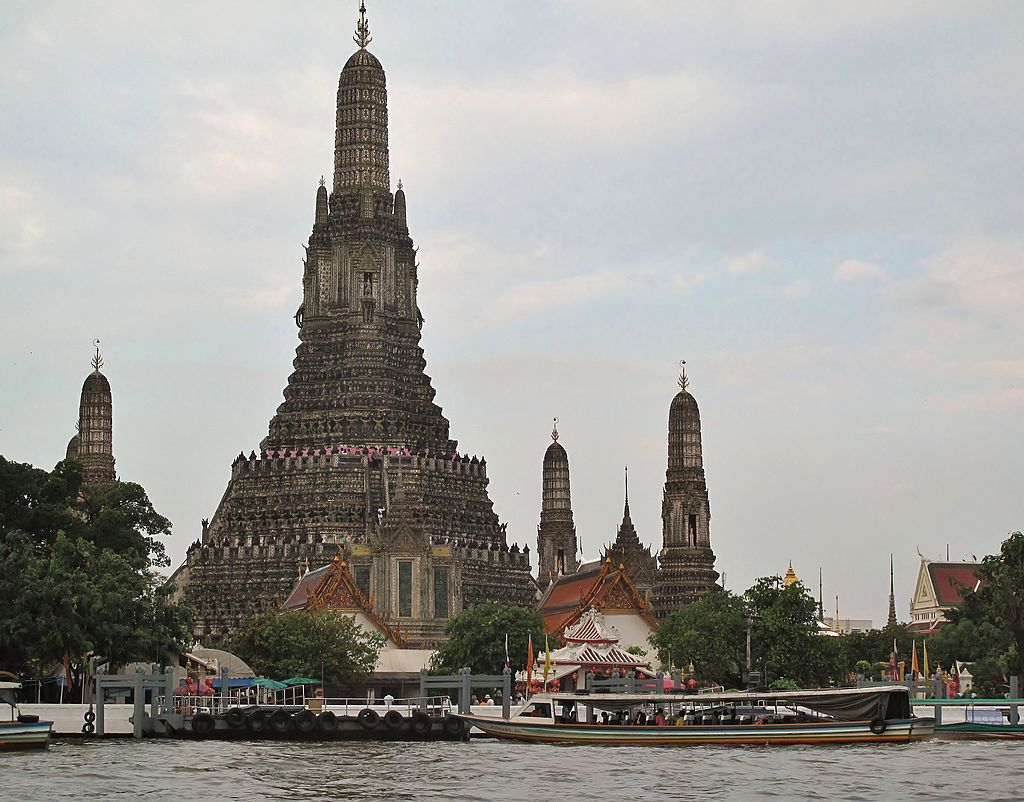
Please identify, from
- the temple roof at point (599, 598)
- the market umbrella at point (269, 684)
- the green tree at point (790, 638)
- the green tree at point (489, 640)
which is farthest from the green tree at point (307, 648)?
the green tree at point (790, 638)

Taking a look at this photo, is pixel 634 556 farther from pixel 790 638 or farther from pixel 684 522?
pixel 790 638

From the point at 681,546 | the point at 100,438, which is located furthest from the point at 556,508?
the point at 100,438

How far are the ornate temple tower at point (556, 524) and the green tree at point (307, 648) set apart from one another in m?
39.5

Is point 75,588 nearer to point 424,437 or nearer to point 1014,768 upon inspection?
point 1014,768

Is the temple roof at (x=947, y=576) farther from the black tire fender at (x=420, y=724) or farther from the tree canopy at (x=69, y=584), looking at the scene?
the black tire fender at (x=420, y=724)

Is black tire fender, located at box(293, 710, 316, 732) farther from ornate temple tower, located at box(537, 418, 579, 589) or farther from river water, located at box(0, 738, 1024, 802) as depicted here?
ornate temple tower, located at box(537, 418, 579, 589)

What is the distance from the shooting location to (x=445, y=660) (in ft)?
319

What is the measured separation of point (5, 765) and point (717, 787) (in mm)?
18453

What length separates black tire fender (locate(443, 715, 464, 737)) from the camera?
71812mm

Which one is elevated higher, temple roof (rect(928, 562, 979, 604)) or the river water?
temple roof (rect(928, 562, 979, 604))

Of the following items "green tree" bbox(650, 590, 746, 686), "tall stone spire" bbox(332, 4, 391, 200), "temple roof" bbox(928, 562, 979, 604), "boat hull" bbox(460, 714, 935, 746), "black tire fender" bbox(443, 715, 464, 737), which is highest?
"tall stone spire" bbox(332, 4, 391, 200)

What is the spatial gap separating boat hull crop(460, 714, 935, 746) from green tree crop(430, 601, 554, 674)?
2636 cm

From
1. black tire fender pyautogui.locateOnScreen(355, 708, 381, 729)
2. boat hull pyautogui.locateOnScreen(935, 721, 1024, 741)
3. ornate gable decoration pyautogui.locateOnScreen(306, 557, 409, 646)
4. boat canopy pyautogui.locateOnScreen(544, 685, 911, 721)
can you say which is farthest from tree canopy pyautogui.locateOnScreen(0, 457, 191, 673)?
boat hull pyautogui.locateOnScreen(935, 721, 1024, 741)

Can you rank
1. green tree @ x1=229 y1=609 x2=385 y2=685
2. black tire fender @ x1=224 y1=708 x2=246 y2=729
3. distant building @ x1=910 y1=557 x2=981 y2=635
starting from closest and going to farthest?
black tire fender @ x1=224 y1=708 x2=246 y2=729 < green tree @ x1=229 y1=609 x2=385 y2=685 < distant building @ x1=910 y1=557 x2=981 y2=635
